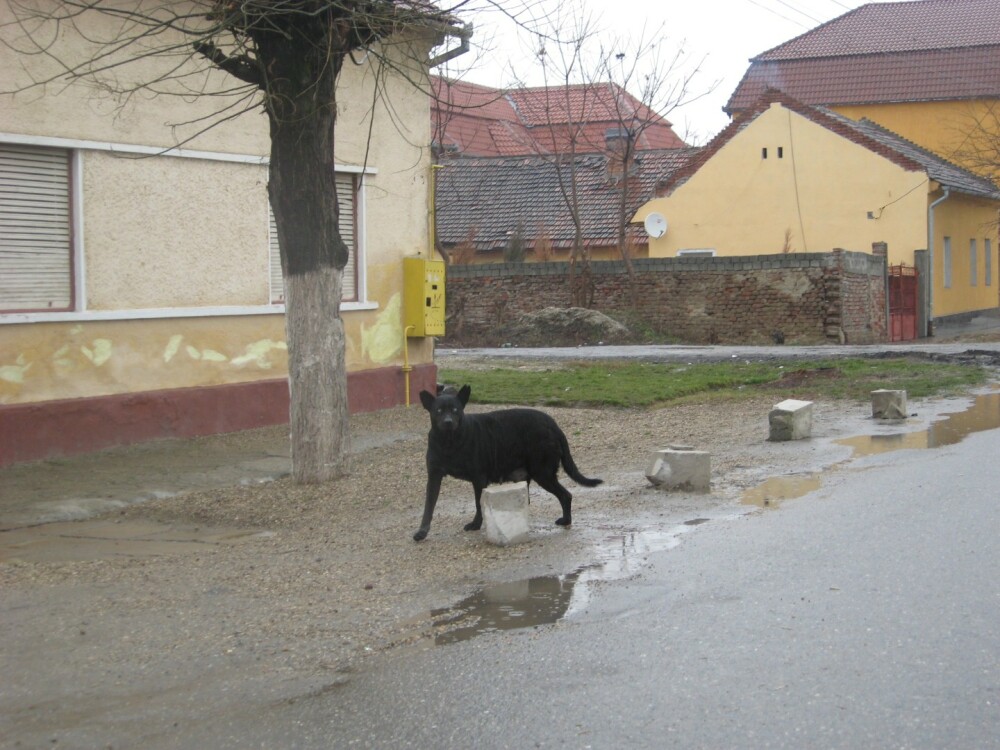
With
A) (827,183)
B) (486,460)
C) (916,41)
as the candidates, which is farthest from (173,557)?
(916,41)

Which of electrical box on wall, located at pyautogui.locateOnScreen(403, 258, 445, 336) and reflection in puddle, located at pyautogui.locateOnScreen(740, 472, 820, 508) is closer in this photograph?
reflection in puddle, located at pyautogui.locateOnScreen(740, 472, 820, 508)

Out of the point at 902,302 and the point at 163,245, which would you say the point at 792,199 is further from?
the point at 163,245

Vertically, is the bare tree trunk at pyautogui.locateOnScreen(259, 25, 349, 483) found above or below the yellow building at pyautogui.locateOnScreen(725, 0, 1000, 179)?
below

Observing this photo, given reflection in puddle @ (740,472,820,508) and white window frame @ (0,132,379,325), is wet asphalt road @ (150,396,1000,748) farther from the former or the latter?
white window frame @ (0,132,379,325)

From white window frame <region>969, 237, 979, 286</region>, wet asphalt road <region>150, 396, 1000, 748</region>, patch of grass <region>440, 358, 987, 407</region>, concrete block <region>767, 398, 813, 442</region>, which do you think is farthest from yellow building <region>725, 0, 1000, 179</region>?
wet asphalt road <region>150, 396, 1000, 748</region>

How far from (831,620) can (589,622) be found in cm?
115

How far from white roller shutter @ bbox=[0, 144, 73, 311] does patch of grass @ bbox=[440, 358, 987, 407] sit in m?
6.16

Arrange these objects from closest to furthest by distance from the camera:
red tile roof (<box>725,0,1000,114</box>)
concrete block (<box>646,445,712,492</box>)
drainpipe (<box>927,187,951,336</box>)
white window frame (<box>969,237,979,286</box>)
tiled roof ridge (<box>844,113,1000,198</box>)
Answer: concrete block (<box>646,445,712,492</box>) < drainpipe (<box>927,187,951,336</box>) < tiled roof ridge (<box>844,113,1000,198</box>) < white window frame (<box>969,237,979,286</box>) < red tile roof (<box>725,0,1000,114</box>)

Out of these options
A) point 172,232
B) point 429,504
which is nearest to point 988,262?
point 172,232

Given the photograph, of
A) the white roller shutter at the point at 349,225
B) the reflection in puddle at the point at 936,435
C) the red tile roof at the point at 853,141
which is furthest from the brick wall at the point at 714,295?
the white roller shutter at the point at 349,225

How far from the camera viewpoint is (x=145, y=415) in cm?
1218

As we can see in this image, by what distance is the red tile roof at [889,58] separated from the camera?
156 ft

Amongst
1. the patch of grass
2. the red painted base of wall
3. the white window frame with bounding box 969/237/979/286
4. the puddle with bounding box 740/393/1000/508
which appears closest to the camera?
the puddle with bounding box 740/393/1000/508

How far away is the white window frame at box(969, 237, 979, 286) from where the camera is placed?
1571 inches
